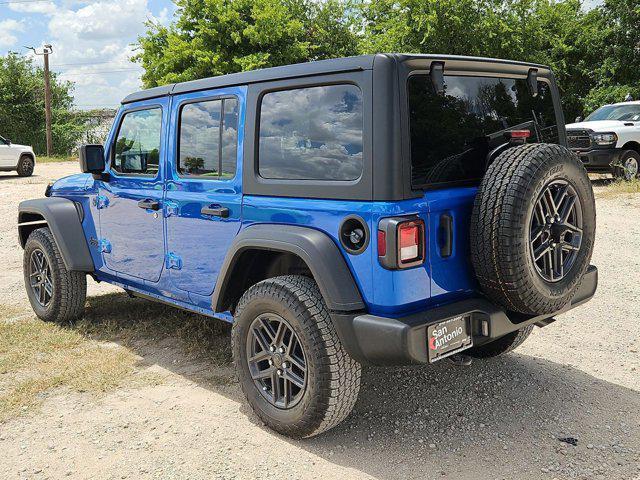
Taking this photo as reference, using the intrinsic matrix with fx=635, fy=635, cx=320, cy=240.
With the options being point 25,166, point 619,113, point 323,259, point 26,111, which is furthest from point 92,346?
point 26,111

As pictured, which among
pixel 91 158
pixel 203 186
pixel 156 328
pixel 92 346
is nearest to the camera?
pixel 203 186

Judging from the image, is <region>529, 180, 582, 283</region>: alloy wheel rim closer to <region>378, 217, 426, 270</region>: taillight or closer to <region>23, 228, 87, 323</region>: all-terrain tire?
<region>378, 217, 426, 270</region>: taillight

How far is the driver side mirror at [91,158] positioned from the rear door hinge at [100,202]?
0.70 feet

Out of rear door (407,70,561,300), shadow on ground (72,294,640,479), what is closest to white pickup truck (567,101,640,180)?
shadow on ground (72,294,640,479)

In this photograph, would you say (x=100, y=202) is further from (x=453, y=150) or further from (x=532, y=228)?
(x=532, y=228)

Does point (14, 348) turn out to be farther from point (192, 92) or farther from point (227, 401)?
point (192, 92)

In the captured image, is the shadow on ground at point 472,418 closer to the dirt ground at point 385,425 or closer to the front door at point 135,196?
the dirt ground at point 385,425

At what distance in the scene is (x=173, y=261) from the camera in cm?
412

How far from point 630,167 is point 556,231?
35.9 ft

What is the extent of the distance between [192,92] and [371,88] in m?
1.50

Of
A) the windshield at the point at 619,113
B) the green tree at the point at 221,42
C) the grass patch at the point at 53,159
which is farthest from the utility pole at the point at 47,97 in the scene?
the windshield at the point at 619,113

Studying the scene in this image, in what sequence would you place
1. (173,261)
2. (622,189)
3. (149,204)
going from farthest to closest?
1. (622,189)
2. (149,204)
3. (173,261)

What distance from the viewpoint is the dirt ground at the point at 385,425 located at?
3113mm

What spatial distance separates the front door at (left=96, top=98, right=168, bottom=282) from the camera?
427cm
